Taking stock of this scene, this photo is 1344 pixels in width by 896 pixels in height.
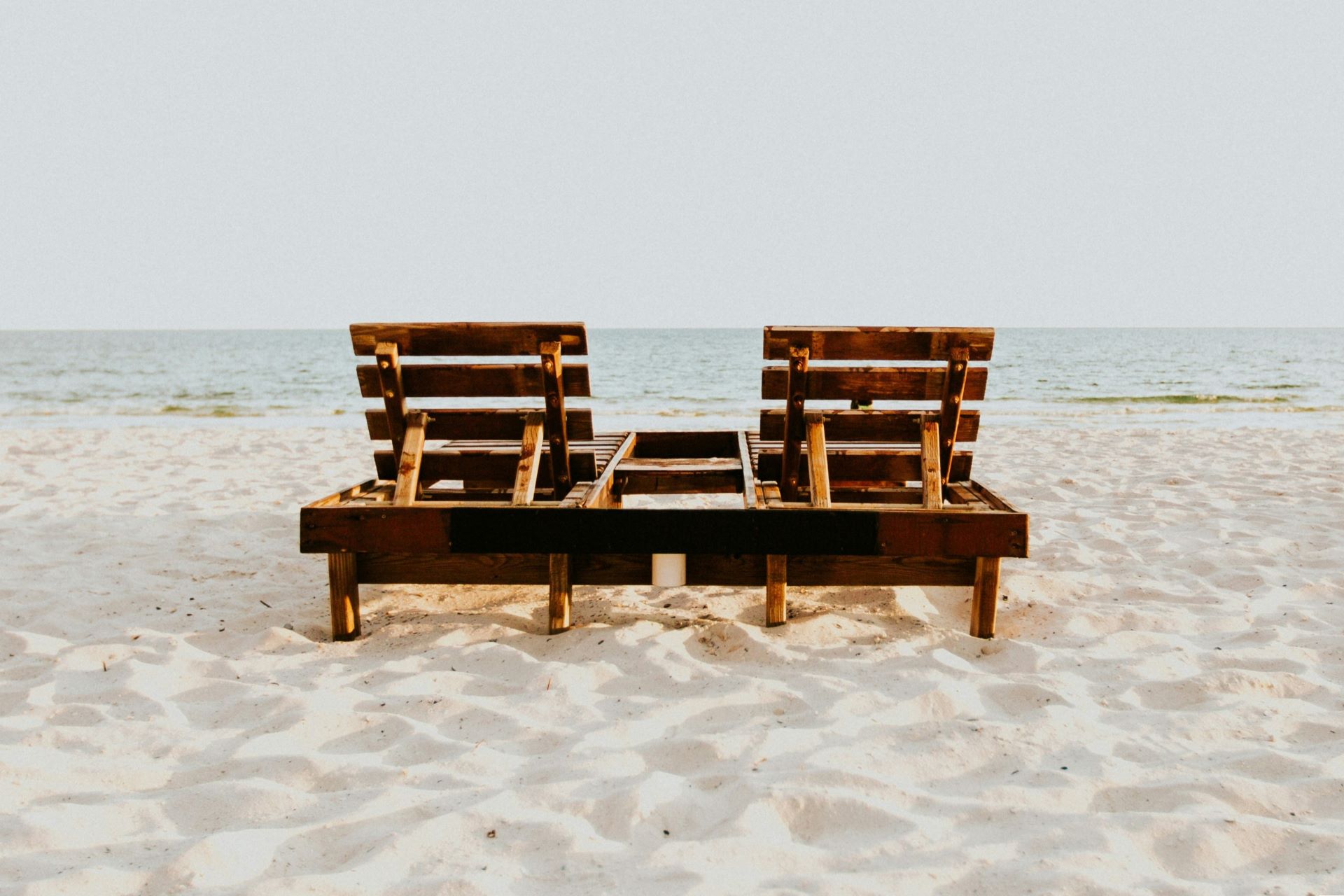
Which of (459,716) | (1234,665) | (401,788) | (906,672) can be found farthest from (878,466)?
(401,788)

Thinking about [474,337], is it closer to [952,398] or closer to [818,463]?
[818,463]

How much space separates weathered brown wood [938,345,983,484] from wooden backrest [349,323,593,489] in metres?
1.81

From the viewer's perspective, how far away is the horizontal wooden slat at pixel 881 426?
425 cm

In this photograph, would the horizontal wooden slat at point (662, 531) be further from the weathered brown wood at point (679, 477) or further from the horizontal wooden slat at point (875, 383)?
the weathered brown wood at point (679, 477)

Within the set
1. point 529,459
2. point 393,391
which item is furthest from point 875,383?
point 393,391

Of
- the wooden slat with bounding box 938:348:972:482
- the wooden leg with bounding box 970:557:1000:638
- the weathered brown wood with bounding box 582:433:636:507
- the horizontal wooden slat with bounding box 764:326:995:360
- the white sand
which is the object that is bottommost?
the white sand

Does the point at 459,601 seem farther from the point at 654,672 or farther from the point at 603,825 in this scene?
the point at 603,825

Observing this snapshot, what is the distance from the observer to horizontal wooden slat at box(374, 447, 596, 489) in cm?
449

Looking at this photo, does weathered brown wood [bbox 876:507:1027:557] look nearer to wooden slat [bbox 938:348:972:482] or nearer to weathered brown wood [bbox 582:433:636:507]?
wooden slat [bbox 938:348:972:482]

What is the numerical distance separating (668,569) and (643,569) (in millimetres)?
129

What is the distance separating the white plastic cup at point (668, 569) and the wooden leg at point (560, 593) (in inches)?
16.4

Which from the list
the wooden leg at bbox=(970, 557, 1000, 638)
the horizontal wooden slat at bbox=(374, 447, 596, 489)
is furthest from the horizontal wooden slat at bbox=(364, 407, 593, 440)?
the wooden leg at bbox=(970, 557, 1000, 638)

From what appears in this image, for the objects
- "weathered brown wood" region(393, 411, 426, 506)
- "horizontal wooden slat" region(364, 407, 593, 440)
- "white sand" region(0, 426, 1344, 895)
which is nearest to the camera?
"white sand" region(0, 426, 1344, 895)

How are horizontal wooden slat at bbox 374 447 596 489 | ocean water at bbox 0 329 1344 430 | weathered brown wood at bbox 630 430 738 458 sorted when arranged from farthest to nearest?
ocean water at bbox 0 329 1344 430, weathered brown wood at bbox 630 430 738 458, horizontal wooden slat at bbox 374 447 596 489
